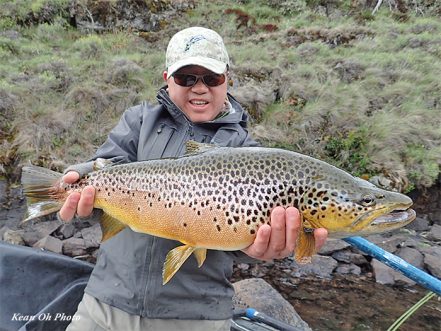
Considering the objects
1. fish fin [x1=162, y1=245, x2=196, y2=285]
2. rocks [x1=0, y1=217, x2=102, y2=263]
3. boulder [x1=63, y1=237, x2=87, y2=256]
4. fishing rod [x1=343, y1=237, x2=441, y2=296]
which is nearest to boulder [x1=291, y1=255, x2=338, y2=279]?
rocks [x1=0, y1=217, x2=102, y2=263]

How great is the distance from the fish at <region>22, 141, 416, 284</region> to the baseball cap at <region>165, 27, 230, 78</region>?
2.24 ft

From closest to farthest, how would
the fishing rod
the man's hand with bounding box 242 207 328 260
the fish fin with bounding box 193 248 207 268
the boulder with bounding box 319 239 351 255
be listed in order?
1. the man's hand with bounding box 242 207 328 260
2. the fish fin with bounding box 193 248 207 268
3. the fishing rod
4. the boulder with bounding box 319 239 351 255

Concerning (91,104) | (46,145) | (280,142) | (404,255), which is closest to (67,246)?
(46,145)

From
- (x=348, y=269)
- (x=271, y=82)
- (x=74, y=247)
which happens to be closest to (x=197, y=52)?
(x=74, y=247)

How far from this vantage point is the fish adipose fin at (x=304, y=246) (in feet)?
8.62

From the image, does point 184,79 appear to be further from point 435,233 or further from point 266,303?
point 435,233

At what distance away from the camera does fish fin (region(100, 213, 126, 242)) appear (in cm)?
289

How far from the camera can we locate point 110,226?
2908 mm

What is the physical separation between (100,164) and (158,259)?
751mm

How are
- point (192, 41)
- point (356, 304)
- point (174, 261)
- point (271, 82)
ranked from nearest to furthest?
point (174, 261), point (192, 41), point (356, 304), point (271, 82)

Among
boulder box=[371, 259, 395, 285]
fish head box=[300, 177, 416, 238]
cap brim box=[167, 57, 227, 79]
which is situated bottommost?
boulder box=[371, 259, 395, 285]

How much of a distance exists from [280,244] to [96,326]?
1.45 meters

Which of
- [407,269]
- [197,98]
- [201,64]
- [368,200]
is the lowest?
[407,269]

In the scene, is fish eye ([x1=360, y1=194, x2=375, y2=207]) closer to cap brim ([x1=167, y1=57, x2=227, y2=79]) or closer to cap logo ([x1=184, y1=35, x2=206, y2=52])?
cap brim ([x1=167, y1=57, x2=227, y2=79])
